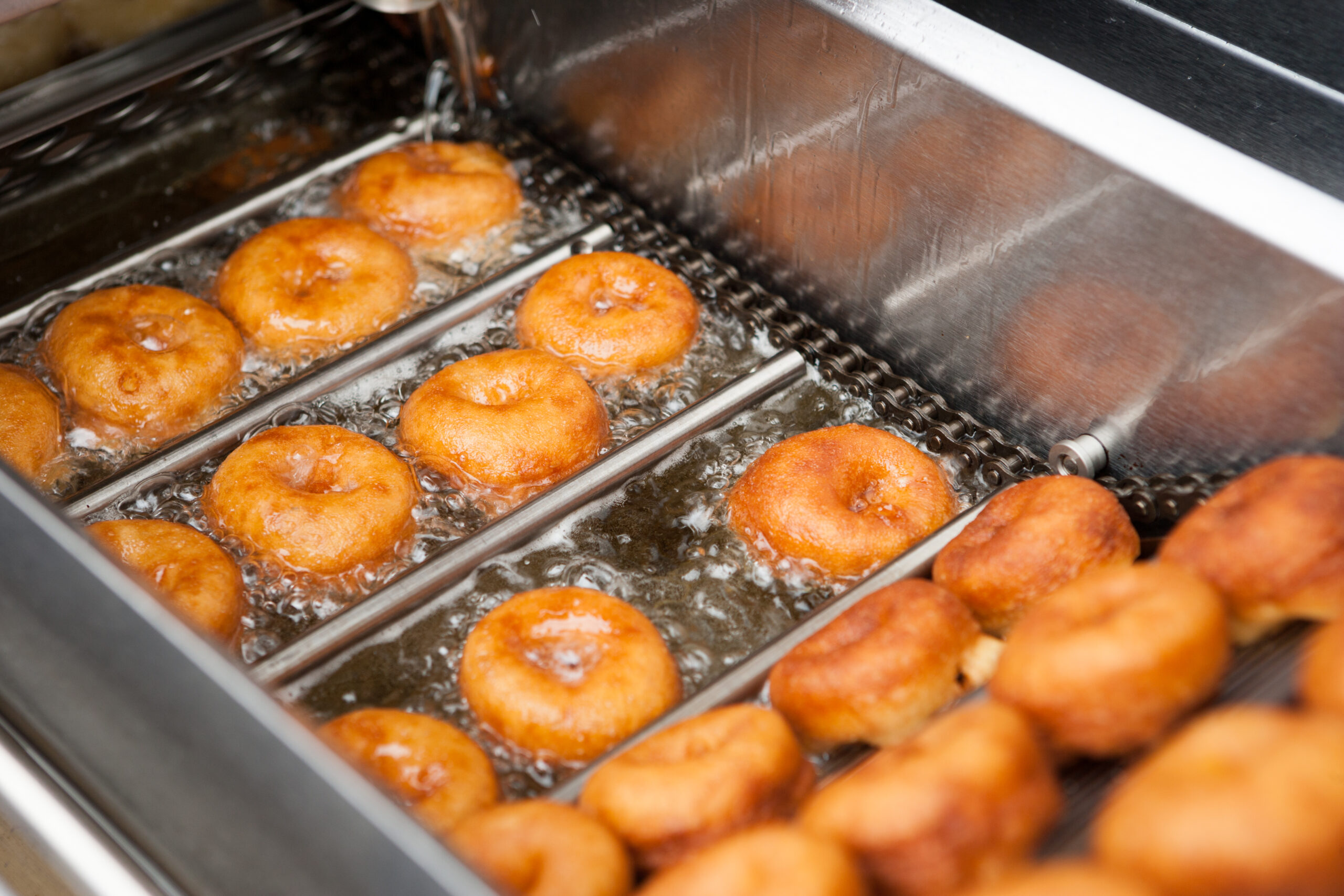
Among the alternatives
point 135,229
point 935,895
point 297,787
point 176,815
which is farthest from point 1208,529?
point 135,229

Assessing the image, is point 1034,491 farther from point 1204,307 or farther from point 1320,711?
point 1320,711

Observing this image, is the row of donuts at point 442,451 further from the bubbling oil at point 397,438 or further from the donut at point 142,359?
the donut at point 142,359

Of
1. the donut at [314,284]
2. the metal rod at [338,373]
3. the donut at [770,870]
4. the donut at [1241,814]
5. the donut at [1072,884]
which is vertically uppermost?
the donut at [1241,814]

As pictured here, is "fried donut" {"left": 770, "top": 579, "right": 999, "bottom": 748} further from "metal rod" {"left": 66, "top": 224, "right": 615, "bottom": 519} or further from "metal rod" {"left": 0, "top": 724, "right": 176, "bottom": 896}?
"metal rod" {"left": 66, "top": 224, "right": 615, "bottom": 519}

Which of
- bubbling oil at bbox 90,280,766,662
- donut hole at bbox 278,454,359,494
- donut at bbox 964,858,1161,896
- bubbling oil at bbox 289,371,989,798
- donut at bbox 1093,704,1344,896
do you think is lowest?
bubbling oil at bbox 289,371,989,798

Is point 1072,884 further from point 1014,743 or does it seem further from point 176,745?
point 176,745

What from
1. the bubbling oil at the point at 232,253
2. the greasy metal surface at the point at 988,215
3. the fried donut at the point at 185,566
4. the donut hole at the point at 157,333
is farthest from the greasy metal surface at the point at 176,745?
the greasy metal surface at the point at 988,215

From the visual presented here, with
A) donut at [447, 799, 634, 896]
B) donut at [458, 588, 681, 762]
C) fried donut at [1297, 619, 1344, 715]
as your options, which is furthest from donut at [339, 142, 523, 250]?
fried donut at [1297, 619, 1344, 715]
